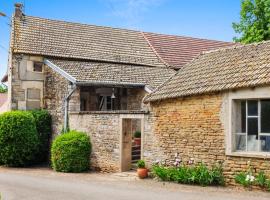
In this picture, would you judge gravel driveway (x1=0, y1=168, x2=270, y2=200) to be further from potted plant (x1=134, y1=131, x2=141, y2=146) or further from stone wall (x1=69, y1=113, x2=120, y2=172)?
potted plant (x1=134, y1=131, x2=141, y2=146)

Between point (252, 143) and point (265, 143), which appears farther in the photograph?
point (252, 143)

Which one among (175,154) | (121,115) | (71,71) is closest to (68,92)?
(71,71)

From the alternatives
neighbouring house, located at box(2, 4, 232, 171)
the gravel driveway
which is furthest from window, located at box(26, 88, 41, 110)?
the gravel driveway

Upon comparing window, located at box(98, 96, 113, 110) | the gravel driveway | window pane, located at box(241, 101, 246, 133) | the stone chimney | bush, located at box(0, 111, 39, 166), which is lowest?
the gravel driveway

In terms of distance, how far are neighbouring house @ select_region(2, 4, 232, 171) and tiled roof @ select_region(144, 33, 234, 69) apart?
0.07m

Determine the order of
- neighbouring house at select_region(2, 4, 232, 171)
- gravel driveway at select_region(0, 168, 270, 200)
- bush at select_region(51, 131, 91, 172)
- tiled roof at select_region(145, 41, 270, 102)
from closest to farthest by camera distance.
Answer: gravel driveway at select_region(0, 168, 270, 200) < tiled roof at select_region(145, 41, 270, 102) < neighbouring house at select_region(2, 4, 232, 171) < bush at select_region(51, 131, 91, 172)

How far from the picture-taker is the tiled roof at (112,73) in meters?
23.6

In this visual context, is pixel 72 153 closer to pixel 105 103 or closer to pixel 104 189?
pixel 104 189

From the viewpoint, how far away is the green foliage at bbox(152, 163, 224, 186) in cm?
1475

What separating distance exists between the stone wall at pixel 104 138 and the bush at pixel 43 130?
153 inches

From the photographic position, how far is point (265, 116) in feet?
46.1

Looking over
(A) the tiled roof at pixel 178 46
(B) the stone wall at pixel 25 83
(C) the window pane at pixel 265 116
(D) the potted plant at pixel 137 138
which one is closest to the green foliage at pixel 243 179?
(C) the window pane at pixel 265 116

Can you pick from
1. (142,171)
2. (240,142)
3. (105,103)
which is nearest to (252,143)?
(240,142)

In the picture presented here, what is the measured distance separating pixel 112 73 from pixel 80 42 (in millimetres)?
5204
